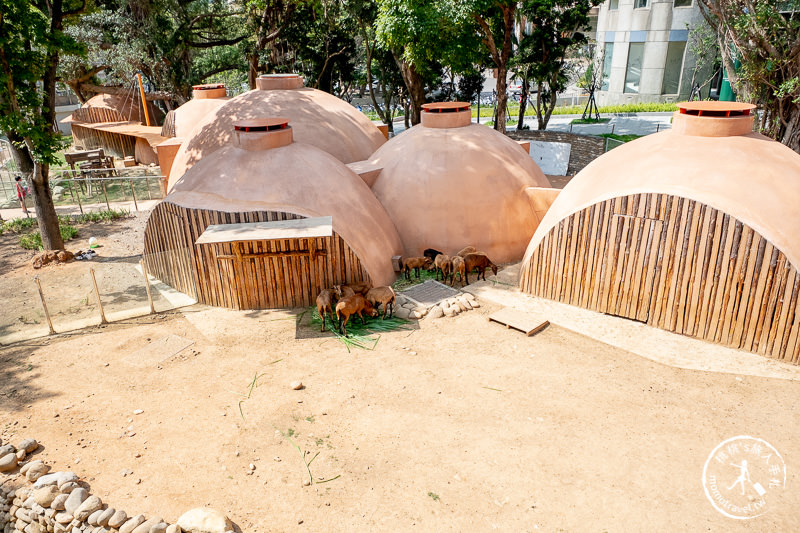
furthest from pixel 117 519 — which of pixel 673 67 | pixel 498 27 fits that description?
pixel 673 67

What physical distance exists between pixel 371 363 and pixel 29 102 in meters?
11.6

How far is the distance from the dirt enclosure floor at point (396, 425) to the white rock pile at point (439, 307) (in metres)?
0.41

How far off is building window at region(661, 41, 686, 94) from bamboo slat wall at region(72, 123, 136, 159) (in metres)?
34.5

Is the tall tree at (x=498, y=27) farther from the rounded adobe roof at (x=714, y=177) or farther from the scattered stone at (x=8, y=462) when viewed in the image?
the scattered stone at (x=8, y=462)

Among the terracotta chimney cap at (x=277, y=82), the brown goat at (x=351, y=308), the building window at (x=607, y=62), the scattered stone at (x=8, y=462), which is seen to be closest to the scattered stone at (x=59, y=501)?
the scattered stone at (x=8, y=462)

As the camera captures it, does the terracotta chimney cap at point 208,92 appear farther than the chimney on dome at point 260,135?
Yes

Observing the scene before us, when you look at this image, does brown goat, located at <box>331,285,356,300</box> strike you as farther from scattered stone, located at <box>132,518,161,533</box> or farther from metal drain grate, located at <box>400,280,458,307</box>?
scattered stone, located at <box>132,518,161,533</box>

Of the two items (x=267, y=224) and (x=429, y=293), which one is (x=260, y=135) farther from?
(x=429, y=293)

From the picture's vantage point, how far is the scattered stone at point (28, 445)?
7.79 meters

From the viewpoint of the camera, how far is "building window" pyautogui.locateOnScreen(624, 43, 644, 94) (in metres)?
37.5

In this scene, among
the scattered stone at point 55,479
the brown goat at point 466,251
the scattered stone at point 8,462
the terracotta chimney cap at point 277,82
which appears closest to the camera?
the scattered stone at point 55,479

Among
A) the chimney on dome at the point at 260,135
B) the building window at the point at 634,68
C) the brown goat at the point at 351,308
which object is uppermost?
the building window at the point at 634,68

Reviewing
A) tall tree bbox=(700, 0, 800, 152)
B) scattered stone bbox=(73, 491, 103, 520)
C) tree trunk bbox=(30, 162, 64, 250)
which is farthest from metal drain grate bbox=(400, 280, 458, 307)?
tall tree bbox=(700, 0, 800, 152)

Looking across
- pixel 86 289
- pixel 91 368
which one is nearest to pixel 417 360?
pixel 91 368
